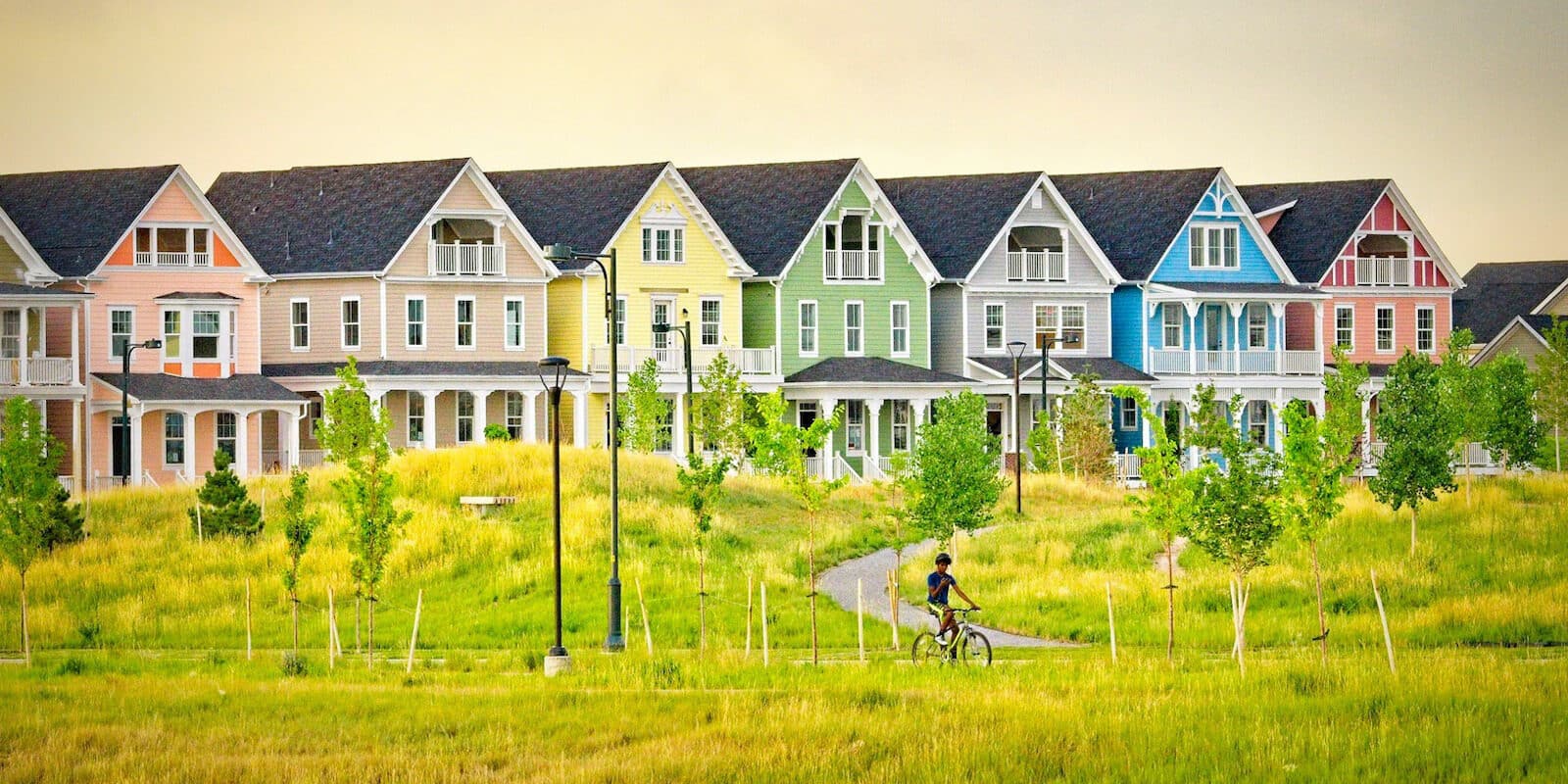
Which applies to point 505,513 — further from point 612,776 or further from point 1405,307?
point 1405,307

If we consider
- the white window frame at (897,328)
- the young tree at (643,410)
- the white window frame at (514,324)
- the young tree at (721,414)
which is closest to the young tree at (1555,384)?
the white window frame at (897,328)

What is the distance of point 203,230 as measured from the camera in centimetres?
6569

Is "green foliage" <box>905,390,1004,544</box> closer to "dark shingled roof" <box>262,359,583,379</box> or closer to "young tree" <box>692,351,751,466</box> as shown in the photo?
"young tree" <box>692,351,751,466</box>

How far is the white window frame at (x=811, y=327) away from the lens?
231ft

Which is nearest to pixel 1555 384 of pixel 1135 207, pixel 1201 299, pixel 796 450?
pixel 1201 299

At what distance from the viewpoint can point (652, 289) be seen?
68438 mm

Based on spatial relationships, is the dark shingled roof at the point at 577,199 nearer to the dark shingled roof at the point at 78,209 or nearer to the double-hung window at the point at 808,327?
the double-hung window at the point at 808,327

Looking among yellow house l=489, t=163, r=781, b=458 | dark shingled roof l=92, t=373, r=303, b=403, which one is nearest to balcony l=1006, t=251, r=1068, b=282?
yellow house l=489, t=163, r=781, b=458

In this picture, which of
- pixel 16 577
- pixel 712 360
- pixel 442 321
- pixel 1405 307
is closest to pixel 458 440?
pixel 442 321

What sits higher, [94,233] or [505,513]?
[94,233]

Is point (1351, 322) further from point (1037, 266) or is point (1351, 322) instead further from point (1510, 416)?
point (1510, 416)

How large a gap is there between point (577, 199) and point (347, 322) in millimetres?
8859

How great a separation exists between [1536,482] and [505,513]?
1037 inches

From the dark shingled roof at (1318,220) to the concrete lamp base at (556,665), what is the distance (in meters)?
51.4
